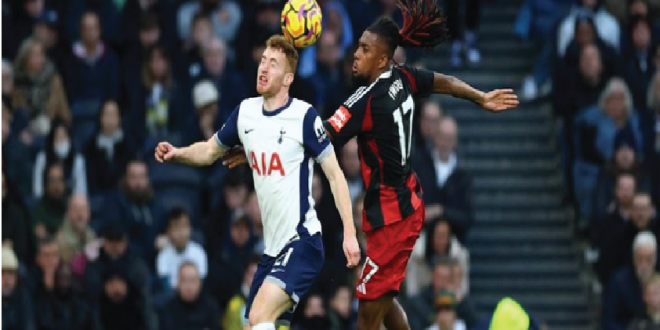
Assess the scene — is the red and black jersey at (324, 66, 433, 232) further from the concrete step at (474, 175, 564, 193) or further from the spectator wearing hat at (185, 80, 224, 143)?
the concrete step at (474, 175, 564, 193)

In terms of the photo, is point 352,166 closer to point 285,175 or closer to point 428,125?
point 428,125

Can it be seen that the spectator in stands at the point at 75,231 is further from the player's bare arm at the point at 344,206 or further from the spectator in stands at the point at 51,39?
the player's bare arm at the point at 344,206

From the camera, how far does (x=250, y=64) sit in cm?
2083

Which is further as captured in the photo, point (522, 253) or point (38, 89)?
point (522, 253)

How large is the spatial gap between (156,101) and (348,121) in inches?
284

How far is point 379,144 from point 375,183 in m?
0.32

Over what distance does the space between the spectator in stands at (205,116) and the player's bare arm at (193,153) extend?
5990 mm

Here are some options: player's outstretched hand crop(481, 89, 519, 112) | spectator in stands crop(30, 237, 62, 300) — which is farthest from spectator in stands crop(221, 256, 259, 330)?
player's outstretched hand crop(481, 89, 519, 112)

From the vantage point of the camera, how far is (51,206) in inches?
761

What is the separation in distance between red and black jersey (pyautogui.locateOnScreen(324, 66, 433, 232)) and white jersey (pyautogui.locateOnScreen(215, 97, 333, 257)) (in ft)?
1.12

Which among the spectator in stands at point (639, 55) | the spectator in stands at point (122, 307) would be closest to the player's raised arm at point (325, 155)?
the spectator in stands at point (122, 307)

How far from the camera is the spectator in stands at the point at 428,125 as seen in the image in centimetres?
1962

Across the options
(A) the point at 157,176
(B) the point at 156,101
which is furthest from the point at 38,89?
(A) the point at 157,176

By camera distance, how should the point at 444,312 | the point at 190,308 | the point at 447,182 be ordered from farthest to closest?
1. the point at 447,182
2. the point at 190,308
3. the point at 444,312
